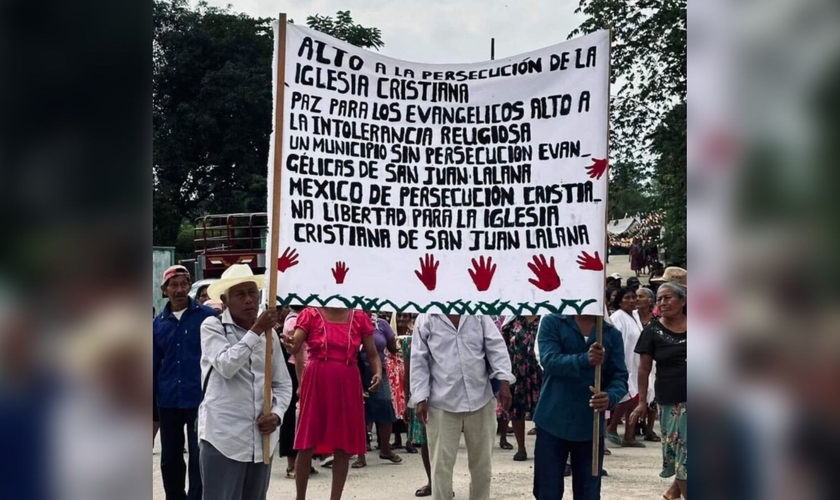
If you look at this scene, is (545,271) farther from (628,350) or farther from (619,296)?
(619,296)

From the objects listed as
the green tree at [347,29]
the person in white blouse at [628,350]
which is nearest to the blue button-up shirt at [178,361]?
the person in white blouse at [628,350]

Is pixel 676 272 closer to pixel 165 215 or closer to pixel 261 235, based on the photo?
pixel 261 235

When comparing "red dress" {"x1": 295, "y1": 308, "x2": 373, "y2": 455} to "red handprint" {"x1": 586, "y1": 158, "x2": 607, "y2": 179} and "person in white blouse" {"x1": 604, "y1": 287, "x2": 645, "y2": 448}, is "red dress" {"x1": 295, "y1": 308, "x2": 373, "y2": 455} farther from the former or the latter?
"person in white blouse" {"x1": 604, "y1": 287, "x2": 645, "y2": 448}

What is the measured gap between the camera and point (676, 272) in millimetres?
7977

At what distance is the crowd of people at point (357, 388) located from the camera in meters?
4.90

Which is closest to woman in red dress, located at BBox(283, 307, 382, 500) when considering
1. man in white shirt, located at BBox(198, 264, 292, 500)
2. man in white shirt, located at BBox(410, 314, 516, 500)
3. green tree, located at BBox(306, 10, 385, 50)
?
man in white shirt, located at BBox(410, 314, 516, 500)

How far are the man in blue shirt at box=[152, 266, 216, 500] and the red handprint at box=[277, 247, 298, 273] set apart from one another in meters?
2.34

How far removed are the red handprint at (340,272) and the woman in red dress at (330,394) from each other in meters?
2.11

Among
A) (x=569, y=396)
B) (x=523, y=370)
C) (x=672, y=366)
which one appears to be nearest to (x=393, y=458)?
(x=523, y=370)

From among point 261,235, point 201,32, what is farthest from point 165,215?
point 261,235

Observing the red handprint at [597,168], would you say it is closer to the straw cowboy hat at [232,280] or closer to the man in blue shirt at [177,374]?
the straw cowboy hat at [232,280]
